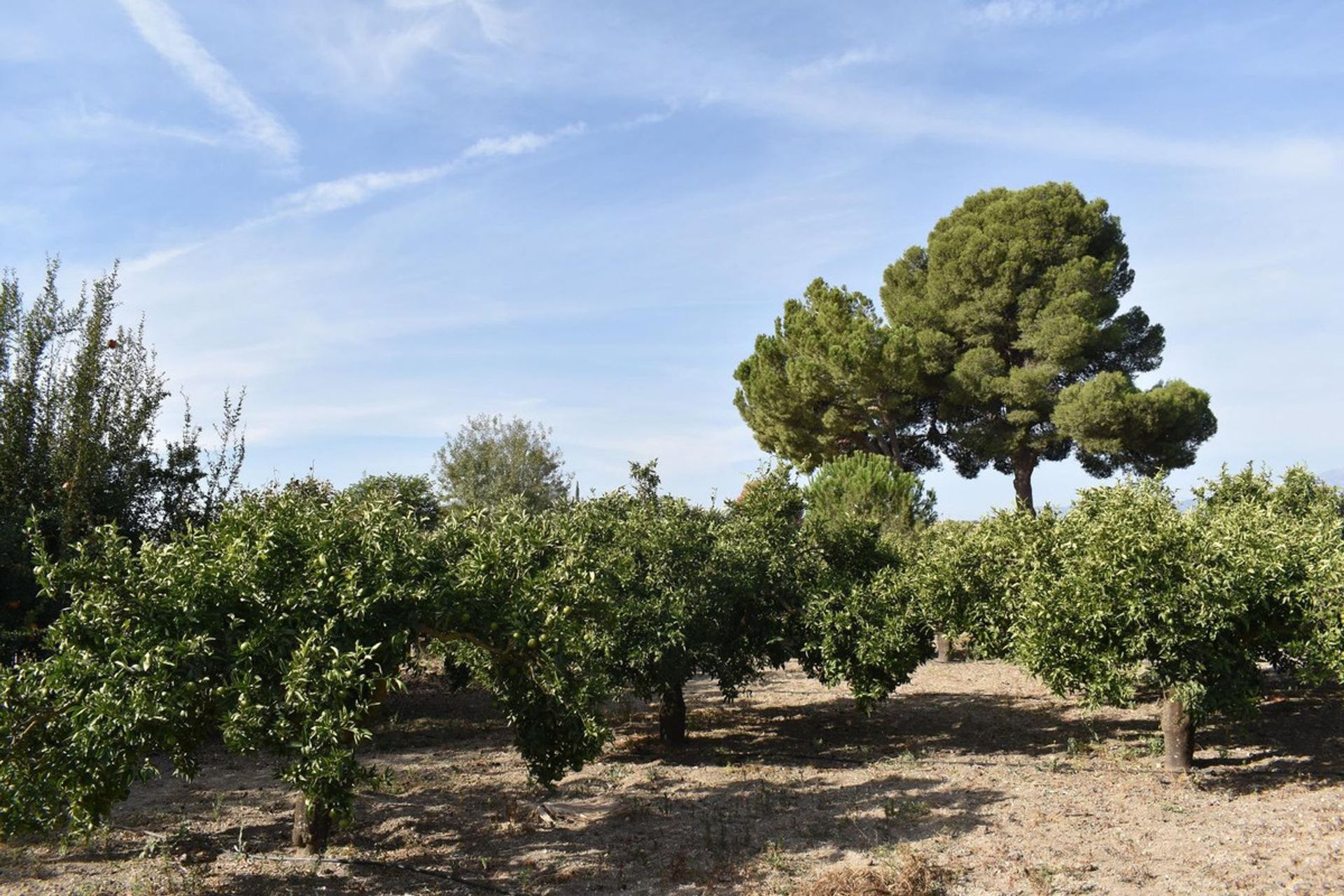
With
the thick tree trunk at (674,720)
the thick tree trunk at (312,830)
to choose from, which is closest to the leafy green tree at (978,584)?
the thick tree trunk at (674,720)

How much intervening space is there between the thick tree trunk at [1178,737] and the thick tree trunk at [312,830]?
1225cm

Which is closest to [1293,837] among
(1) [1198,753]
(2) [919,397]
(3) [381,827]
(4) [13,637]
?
(1) [1198,753]

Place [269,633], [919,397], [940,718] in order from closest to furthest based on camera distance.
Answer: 1. [269,633]
2. [940,718]
3. [919,397]

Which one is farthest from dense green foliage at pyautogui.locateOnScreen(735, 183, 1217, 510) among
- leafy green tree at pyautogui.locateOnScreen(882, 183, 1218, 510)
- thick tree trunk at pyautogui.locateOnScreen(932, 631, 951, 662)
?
thick tree trunk at pyautogui.locateOnScreen(932, 631, 951, 662)

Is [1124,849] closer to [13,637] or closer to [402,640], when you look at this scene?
[402,640]

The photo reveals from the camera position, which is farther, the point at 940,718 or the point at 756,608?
the point at 940,718

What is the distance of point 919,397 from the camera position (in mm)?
46125

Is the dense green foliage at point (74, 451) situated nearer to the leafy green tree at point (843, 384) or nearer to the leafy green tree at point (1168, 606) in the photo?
the leafy green tree at point (1168, 606)

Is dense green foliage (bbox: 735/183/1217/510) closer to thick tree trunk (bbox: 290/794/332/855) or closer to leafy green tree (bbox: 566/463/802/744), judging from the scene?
leafy green tree (bbox: 566/463/802/744)

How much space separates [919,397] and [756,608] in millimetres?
32397

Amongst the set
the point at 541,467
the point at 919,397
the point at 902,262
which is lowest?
the point at 541,467

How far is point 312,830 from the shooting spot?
1077cm

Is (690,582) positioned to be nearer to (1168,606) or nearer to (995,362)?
(1168,606)

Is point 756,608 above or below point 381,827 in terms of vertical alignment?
above
